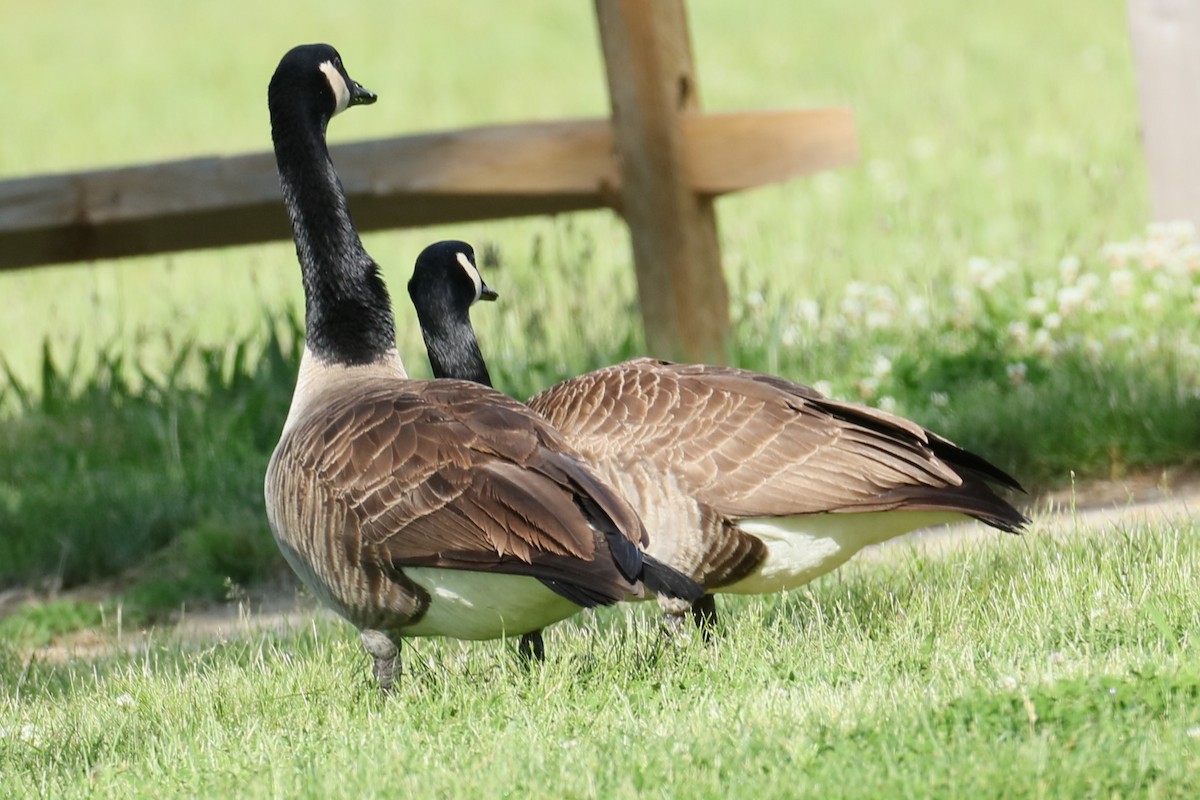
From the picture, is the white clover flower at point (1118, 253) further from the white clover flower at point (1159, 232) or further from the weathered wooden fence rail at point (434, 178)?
the weathered wooden fence rail at point (434, 178)

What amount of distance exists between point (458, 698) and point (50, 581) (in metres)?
3.18

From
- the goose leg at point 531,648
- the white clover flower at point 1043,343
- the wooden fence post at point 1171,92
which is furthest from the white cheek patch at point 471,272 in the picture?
the wooden fence post at point 1171,92

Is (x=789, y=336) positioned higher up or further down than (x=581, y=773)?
higher up

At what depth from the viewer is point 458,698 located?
3963 mm

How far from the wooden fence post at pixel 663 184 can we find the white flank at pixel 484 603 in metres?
3.09

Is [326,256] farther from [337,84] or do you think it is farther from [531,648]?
[531,648]

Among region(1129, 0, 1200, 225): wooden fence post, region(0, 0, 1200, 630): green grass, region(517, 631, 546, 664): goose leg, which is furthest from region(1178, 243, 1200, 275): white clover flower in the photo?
region(517, 631, 546, 664): goose leg

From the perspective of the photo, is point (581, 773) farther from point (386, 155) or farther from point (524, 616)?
point (386, 155)

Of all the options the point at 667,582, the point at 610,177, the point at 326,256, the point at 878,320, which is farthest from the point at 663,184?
the point at 667,582

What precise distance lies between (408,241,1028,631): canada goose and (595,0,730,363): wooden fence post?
251 cm

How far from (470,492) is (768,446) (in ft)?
2.94

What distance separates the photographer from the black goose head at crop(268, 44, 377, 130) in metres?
4.98

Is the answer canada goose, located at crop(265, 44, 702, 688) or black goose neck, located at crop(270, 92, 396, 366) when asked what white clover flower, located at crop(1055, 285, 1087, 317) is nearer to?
black goose neck, located at crop(270, 92, 396, 366)

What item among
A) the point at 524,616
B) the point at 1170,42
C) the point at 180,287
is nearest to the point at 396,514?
the point at 524,616
